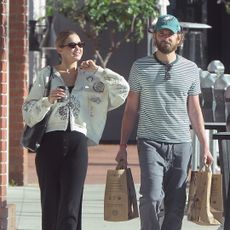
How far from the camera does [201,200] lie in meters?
6.99

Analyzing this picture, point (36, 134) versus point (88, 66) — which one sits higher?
point (88, 66)

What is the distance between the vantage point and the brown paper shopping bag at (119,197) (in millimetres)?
6969

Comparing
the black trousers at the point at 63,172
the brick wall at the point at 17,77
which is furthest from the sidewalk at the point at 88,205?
the black trousers at the point at 63,172

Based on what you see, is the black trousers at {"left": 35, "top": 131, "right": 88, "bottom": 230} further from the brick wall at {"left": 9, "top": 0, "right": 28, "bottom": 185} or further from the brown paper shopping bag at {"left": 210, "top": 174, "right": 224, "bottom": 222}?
the brick wall at {"left": 9, "top": 0, "right": 28, "bottom": 185}

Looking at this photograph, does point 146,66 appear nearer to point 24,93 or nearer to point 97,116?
point 97,116

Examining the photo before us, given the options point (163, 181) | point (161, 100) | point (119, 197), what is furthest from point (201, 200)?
point (161, 100)

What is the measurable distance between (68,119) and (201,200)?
1191mm

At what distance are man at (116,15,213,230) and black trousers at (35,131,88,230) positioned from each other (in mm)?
355

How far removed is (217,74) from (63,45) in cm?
663

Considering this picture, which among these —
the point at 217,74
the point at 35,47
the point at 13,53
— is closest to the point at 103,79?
the point at 13,53

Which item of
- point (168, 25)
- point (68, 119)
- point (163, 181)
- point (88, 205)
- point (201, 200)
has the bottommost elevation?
point (88, 205)

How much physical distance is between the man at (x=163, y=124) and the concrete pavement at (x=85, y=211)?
2331 millimetres

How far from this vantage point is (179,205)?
7129mm

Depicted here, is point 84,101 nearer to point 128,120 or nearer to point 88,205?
point 128,120
